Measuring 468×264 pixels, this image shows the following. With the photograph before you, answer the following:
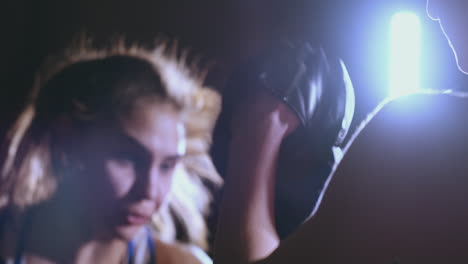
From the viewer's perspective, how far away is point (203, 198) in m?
1.69

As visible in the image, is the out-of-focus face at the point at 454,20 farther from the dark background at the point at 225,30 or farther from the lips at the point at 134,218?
the lips at the point at 134,218

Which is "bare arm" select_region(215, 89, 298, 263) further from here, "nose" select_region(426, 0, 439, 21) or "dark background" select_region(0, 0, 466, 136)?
"nose" select_region(426, 0, 439, 21)

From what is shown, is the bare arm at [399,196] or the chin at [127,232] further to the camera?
the chin at [127,232]

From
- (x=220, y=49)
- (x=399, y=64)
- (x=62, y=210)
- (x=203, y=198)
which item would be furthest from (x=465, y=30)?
(x=62, y=210)

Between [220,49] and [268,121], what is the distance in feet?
0.93

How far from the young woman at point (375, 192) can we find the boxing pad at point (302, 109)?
0.03 meters

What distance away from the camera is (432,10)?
1752 millimetres

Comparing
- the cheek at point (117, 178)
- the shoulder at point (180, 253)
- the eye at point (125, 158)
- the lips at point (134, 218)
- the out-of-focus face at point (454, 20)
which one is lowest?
the shoulder at point (180, 253)

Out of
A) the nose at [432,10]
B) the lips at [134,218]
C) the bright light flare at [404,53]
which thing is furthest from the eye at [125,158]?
the nose at [432,10]

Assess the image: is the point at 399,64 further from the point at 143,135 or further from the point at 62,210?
the point at 62,210

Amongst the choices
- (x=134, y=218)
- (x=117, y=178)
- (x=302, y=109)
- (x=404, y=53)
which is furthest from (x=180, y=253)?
(x=404, y=53)

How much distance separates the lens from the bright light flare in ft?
5.58

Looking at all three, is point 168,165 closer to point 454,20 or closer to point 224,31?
point 224,31

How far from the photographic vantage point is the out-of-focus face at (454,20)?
1731 mm
